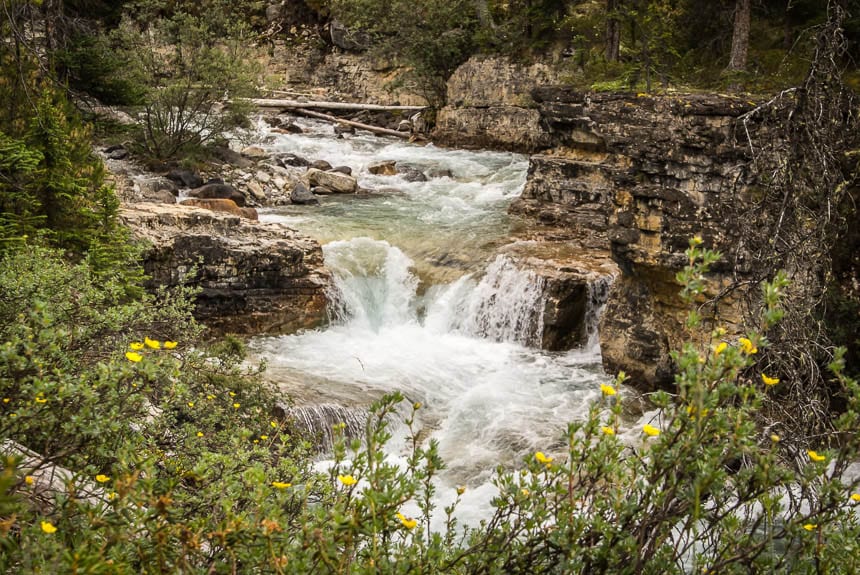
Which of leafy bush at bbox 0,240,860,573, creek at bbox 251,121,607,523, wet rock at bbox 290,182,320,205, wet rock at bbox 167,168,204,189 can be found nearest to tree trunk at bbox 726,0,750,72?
creek at bbox 251,121,607,523

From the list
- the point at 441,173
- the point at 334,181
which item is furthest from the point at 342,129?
the point at 334,181

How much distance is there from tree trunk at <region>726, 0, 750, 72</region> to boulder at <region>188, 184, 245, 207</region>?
11.2 meters

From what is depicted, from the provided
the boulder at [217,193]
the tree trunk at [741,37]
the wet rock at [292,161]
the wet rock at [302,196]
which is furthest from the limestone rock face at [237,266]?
the wet rock at [292,161]

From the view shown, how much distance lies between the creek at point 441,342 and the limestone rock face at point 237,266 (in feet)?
1.36

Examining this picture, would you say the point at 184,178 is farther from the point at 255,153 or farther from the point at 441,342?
the point at 441,342

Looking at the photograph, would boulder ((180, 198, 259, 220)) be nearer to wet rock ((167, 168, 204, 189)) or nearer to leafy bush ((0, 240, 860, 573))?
wet rock ((167, 168, 204, 189))

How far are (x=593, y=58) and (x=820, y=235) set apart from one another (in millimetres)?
18044

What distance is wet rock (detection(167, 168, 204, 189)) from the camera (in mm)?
17875

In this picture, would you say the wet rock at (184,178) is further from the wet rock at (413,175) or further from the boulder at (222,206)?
the wet rock at (413,175)

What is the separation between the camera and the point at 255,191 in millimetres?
18359

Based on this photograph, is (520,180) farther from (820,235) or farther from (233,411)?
(820,235)

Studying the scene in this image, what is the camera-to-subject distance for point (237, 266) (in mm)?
11289

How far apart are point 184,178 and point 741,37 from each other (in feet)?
43.1

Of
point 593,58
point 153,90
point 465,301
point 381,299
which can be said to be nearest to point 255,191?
point 153,90
